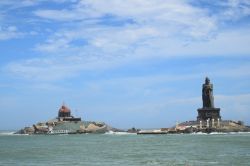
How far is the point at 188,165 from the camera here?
194 feet

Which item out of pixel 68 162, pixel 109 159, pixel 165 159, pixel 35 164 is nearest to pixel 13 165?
pixel 35 164

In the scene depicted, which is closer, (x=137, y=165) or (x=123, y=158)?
(x=137, y=165)

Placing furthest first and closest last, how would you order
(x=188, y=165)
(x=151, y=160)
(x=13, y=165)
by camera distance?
(x=151, y=160) < (x=13, y=165) < (x=188, y=165)

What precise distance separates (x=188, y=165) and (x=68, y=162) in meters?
15.0

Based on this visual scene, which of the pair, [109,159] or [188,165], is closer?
[188,165]

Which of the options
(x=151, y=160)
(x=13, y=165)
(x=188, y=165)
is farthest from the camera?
(x=151, y=160)

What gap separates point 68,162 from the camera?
65875 millimetres

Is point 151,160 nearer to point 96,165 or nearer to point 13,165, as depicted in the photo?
point 96,165

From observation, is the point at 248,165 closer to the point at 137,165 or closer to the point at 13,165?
the point at 137,165

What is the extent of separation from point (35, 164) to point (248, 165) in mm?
23725

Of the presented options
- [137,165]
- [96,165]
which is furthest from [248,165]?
[96,165]

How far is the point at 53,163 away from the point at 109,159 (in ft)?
28.0

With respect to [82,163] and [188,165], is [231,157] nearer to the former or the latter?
[188,165]

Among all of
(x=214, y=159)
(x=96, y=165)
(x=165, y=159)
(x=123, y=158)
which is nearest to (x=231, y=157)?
(x=214, y=159)
